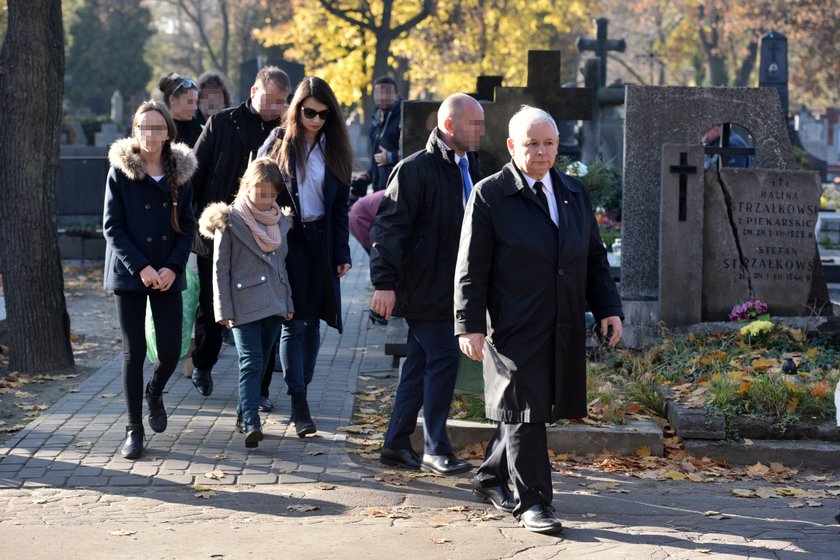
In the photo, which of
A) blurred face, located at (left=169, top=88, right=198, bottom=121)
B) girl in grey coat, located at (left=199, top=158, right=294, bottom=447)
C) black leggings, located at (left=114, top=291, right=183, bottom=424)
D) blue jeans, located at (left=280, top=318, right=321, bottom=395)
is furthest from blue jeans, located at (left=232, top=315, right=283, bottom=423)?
blurred face, located at (left=169, top=88, right=198, bottom=121)

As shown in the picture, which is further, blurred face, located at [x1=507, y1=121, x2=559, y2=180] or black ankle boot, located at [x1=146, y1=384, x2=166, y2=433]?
black ankle boot, located at [x1=146, y1=384, x2=166, y2=433]

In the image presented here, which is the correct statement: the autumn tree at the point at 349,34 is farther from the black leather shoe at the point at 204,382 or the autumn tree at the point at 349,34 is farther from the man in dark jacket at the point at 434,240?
the man in dark jacket at the point at 434,240

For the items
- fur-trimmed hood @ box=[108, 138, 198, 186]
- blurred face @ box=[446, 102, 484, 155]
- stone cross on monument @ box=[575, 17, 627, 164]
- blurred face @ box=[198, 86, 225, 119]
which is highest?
stone cross on monument @ box=[575, 17, 627, 164]

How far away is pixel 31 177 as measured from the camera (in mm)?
9125

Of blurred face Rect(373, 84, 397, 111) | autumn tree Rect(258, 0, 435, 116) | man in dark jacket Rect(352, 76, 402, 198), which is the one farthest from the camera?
autumn tree Rect(258, 0, 435, 116)

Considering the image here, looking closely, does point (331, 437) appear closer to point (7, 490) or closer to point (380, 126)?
point (7, 490)

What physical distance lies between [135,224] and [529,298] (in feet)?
7.86

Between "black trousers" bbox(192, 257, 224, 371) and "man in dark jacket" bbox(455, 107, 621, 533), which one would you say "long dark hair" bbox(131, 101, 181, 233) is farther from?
"man in dark jacket" bbox(455, 107, 621, 533)

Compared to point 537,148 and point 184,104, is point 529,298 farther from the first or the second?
point 184,104

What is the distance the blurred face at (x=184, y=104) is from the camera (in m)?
8.91

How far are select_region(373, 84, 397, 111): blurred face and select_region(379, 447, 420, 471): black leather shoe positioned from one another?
6931 millimetres

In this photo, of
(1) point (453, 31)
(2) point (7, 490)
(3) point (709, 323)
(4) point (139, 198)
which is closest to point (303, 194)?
(4) point (139, 198)

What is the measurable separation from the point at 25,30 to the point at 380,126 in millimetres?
5204

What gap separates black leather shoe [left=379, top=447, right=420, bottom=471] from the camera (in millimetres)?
6574
